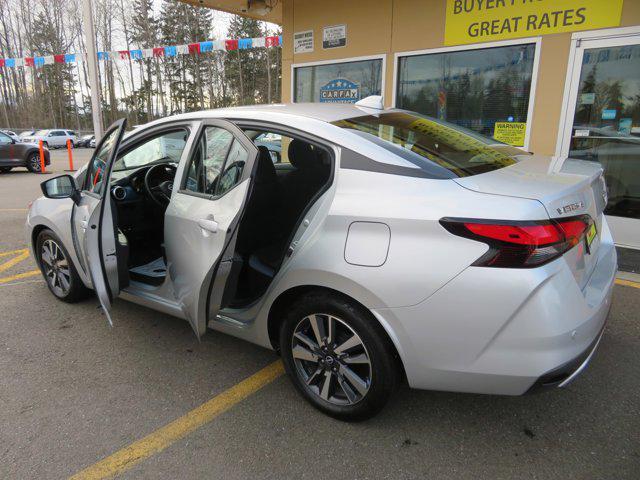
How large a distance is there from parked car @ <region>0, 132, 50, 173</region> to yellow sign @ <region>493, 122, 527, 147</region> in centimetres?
1433

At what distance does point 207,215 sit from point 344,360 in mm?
1082

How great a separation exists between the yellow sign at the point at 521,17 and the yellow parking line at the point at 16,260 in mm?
6036

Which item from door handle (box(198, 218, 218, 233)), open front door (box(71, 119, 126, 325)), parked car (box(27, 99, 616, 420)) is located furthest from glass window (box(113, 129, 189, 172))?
door handle (box(198, 218, 218, 233))

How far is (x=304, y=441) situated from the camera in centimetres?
226

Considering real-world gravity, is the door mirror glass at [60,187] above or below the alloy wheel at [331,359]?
above

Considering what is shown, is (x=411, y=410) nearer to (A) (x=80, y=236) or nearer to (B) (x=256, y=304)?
(B) (x=256, y=304)

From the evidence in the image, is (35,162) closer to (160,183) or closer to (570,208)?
(160,183)

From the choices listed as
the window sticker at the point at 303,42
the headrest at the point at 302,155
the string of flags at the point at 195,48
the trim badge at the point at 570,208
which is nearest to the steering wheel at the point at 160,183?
the headrest at the point at 302,155

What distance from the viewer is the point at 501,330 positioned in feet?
6.00

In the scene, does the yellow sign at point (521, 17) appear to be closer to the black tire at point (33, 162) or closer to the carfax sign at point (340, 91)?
the carfax sign at point (340, 91)

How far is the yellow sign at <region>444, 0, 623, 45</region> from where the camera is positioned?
5.17 metres

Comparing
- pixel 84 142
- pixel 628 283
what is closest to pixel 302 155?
pixel 628 283

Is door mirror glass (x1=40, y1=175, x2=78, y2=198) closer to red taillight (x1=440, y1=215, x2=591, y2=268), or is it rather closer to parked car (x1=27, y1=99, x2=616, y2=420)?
parked car (x1=27, y1=99, x2=616, y2=420)

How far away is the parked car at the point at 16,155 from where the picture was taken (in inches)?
552
